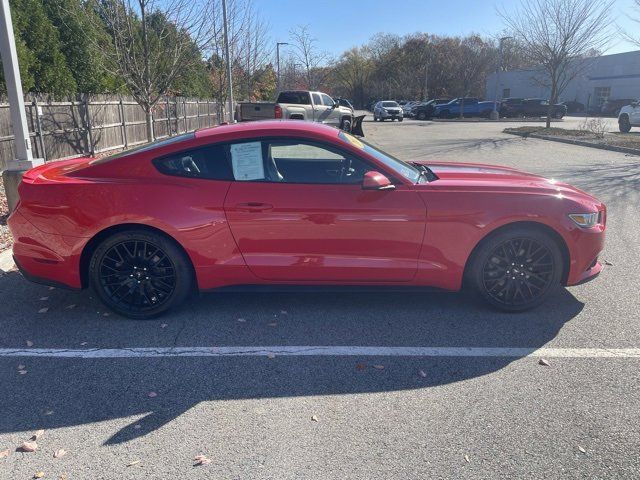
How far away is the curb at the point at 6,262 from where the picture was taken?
17.2 feet

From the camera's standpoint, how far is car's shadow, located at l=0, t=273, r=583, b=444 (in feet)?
10.0

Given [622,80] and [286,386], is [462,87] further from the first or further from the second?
[286,386]

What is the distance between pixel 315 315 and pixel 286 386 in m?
1.08

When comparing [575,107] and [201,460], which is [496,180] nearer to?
[201,460]

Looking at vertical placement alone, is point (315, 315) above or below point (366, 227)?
below

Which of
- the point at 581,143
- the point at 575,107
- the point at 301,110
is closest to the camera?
the point at 581,143

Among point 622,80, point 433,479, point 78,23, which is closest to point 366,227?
point 433,479

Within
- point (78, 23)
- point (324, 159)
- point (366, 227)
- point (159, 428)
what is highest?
point (78, 23)

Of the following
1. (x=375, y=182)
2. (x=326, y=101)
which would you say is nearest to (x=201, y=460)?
(x=375, y=182)

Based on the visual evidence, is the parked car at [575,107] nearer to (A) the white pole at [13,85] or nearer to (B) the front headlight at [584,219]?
(B) the front headlight at [584,219]

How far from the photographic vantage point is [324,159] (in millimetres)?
4266

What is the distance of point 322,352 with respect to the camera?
362 centimetres

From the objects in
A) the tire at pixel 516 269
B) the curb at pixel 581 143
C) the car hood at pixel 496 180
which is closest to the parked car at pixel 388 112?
the curb at pixel 581 143

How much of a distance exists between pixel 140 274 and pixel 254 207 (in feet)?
3.58
